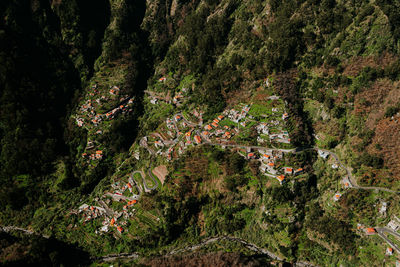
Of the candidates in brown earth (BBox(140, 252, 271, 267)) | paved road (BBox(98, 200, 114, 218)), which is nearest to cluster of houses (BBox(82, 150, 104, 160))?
paved road (BBox(98, 200, 114, 218))

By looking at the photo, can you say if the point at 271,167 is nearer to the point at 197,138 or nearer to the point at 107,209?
the point at 197,138

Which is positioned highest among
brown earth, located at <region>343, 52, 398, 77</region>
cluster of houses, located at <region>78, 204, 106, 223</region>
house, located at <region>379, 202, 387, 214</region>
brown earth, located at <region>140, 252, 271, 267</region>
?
brown earth, located at <region>343, 52, 398, 77</region>

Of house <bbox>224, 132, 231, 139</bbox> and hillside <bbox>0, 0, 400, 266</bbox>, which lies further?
house <bbox>224, 132, 231, 139</bbox>

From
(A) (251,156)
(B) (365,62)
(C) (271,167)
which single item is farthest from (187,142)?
(B) (365,62)

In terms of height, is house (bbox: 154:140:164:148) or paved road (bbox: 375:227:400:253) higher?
house (bbox: 154:140:164:148)

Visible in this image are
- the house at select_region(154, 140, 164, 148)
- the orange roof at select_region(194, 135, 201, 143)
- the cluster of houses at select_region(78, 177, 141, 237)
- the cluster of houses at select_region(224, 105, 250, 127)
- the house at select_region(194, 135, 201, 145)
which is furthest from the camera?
the house at select_region(154, 140, 164, 148)

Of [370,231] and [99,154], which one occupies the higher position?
[99,154]

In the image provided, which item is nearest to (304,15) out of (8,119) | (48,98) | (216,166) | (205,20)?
(205,20)

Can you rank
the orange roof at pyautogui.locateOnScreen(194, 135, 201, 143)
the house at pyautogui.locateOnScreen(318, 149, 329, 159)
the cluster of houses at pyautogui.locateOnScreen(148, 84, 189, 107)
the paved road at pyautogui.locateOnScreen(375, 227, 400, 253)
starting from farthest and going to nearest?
the cluster of houses at pyautogui.locateOnScreen(148, 84, 189, 107)
the orange roof at pyautogui.locateOnScreen(194, 135, 201, 143)
the house at pyautogui.locateOnScreen(318, 149, 329, 159)
the paved road at pyautogui.locateOnScreen(375, 227, 400, 253)

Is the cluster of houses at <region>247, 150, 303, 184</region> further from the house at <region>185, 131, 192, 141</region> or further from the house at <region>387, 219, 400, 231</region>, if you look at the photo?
the house at <region>387, 219, 400, 231</region>
